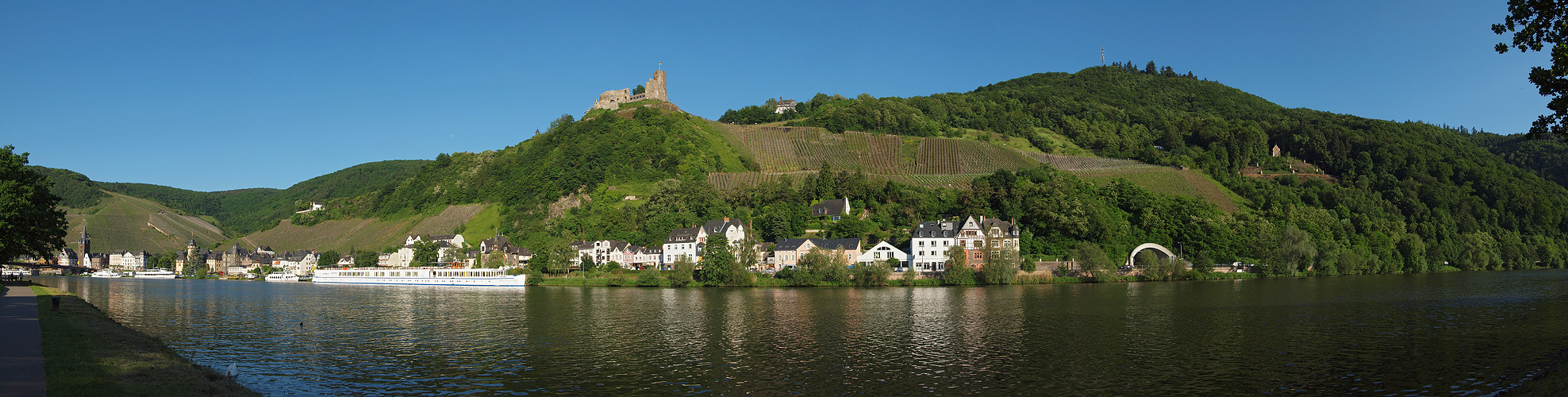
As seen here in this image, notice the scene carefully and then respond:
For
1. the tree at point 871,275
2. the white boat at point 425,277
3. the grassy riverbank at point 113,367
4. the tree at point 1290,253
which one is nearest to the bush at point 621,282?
the white boat at point 425,277

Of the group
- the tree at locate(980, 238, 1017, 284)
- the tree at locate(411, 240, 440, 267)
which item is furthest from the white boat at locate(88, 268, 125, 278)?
the tree at locate(980, 238, 1017, 284)

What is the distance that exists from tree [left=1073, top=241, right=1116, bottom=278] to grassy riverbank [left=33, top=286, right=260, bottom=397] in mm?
70723

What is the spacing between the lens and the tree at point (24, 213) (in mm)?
44844

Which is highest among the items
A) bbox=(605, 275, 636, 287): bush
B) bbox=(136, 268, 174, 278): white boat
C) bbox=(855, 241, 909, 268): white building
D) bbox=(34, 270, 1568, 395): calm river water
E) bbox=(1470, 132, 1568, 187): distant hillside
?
bbox=(1470, 132, 1568, 187): distant hillside

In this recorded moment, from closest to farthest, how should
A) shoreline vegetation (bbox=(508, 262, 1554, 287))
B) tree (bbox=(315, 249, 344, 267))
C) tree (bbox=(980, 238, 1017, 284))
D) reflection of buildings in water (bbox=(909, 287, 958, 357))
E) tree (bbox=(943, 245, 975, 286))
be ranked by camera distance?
1. reflection of buildings in water (bbox=(909, 287, 958, 357))
2. tree (bbox=(943, 245, 975, 286))
3. shoreline vegetation (bbox=(508, 262, 1554, 287))
4. tree (bbox=(980, 238, 1017, 284))
5. tree (bbox=(315, 249, 344, 267))

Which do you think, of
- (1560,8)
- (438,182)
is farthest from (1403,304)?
(438,182)

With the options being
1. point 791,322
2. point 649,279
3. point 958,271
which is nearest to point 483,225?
point 649,279

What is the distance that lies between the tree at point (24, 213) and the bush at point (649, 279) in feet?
140

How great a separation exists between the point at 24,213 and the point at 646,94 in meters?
140

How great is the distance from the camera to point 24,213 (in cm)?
4662

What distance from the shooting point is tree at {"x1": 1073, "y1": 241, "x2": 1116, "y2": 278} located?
258ft

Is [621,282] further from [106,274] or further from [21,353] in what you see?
[106,274]

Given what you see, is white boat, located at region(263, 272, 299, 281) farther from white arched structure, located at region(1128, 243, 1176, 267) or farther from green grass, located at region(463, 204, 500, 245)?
white arched structure, located at region(1128, 243, 1176, 267)

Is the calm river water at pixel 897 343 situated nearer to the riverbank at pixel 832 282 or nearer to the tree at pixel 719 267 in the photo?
the riverbank at pixel 832 282
